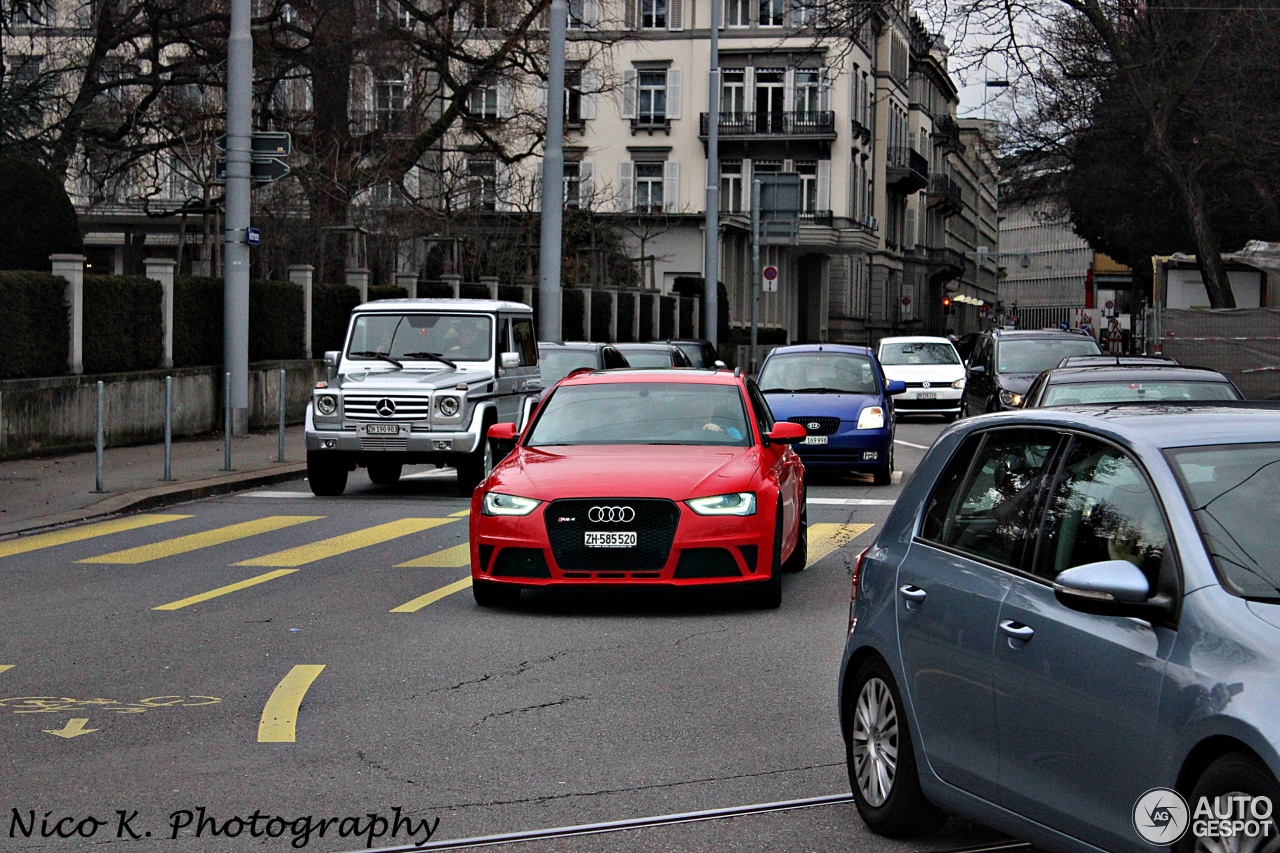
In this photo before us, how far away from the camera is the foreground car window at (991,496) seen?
5469 millimetres

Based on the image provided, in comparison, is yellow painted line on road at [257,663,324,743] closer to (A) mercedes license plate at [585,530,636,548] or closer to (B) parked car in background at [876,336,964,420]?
(A) mercedes license plate at [585,530,636,548]

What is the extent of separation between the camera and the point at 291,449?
2583 cm

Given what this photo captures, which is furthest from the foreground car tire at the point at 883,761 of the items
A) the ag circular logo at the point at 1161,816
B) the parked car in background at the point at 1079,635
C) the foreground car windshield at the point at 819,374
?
the foreground car windshield at the point at 819,374

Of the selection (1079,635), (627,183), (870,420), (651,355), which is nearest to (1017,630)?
(1079,635)

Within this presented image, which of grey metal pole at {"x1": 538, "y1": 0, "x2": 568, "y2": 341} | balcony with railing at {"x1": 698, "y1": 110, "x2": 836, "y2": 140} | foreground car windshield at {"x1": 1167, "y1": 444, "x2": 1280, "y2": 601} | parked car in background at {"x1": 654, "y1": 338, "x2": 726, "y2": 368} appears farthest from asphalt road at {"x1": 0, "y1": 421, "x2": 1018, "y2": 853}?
balcony with railing at {"x1": 698, "y1": 110, "x2": 836, "y2": 140}

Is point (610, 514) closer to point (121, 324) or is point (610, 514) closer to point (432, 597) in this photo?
point (432, 597)

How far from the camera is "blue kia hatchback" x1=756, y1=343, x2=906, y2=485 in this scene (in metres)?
21.1

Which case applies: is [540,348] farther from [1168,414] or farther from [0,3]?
[1168,414]

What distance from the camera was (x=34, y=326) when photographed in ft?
75.6

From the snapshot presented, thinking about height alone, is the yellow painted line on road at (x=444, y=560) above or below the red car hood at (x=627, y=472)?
below

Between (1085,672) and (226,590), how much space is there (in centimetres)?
851

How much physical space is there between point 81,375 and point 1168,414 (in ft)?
67.6

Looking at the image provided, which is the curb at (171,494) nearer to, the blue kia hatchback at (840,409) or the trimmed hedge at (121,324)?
the trimmed hedge at (121,324)

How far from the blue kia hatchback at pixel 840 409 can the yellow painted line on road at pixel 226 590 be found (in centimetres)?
896
